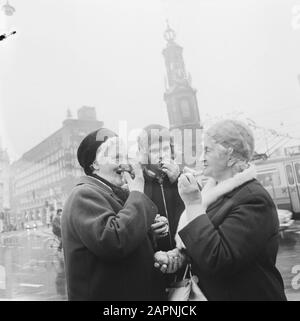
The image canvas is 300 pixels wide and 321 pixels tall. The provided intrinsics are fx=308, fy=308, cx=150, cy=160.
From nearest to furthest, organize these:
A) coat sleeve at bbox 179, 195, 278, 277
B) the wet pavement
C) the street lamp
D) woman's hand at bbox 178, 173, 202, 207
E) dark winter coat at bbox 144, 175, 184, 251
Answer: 1. coat sleeve at bbox 179, 195, 278, 277
2. woman's hand at bbox 178, 173, 202, 207
3. dark winter coat at bbox 144, 175, 184, 251
4. the wet pavement
5. the street lamp

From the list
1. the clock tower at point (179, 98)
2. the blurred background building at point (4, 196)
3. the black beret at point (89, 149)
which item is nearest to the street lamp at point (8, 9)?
the blurred background building at point (4, 196)

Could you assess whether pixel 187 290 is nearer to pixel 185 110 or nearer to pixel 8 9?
pixel 185 110

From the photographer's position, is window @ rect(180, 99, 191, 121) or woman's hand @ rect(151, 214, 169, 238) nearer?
woman's hand @ rect(151, 214, 169, 238)

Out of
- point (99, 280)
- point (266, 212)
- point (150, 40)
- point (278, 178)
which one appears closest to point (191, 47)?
point (150, 40)

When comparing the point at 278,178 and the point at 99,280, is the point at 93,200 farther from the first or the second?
the point at 278,178

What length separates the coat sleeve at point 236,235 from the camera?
980mm

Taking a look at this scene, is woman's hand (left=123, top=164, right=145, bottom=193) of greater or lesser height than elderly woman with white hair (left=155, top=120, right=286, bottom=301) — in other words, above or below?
above

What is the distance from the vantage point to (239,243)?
990mm

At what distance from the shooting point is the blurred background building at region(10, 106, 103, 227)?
1.71 m

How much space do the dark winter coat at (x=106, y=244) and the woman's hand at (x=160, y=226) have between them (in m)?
0.06

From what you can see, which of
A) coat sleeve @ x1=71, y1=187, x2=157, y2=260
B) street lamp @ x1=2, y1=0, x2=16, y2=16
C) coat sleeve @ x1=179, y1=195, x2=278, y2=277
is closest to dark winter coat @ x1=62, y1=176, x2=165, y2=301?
coat sleeve @ x1=71, y1=187, x2=157, y2=260

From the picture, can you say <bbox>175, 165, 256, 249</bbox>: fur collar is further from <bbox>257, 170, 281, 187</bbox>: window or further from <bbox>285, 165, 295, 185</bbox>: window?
<bbox>285, 165, 295, 185</bbox>: window

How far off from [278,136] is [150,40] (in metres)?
0.92

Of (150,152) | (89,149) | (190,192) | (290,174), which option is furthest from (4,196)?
(290,174)
